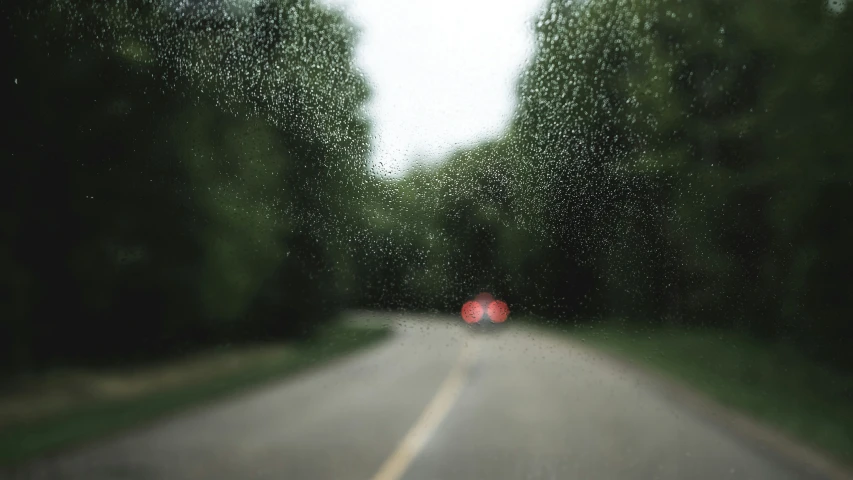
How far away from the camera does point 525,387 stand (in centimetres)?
294

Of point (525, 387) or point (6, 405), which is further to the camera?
point (525, 387)

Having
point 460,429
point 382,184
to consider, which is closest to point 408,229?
point 382,184

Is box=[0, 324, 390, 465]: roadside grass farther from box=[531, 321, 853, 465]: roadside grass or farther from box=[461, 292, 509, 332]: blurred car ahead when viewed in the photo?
box=[531, 321, 853, 465]: roadside grass

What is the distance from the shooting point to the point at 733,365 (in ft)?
8.32

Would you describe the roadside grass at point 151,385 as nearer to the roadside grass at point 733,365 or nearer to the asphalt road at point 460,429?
the asphalt road at point 460,429

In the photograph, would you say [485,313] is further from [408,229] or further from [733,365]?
[733,365]

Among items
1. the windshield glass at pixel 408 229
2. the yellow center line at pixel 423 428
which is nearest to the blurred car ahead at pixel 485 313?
the windshield glass at pixel 408 229

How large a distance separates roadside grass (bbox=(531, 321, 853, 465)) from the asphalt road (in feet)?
0.36

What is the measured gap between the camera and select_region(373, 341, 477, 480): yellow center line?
3.26m

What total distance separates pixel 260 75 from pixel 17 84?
1051 millimetres

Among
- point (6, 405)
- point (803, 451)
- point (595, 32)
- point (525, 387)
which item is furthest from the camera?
point (803, 451)

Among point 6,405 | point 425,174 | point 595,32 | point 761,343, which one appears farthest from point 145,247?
point 761,343

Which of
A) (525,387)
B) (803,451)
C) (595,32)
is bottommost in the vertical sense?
(803,451)

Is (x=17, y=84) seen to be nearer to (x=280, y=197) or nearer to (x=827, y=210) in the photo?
(x=280, y=197)
